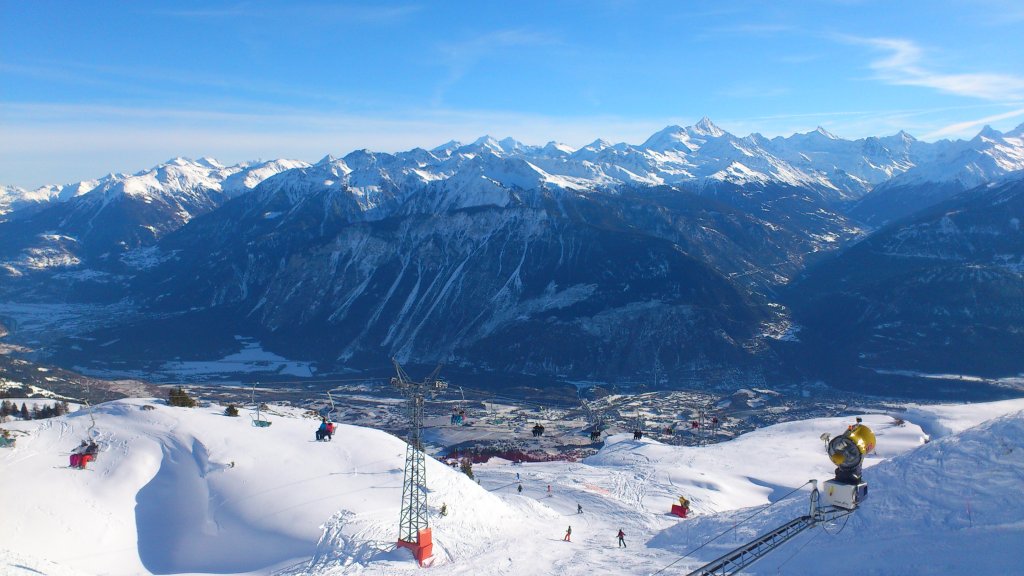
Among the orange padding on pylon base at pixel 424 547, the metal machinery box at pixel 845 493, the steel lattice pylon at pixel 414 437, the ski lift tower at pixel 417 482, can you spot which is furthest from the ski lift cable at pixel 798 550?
the metal machinery box at pixel 845 493

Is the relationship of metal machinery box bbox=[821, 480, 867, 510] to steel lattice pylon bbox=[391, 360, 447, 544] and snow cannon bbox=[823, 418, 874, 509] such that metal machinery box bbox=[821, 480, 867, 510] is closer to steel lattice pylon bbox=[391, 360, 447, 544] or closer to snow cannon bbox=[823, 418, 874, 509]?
snow cannon bbox=[823, 418, 874, 509]

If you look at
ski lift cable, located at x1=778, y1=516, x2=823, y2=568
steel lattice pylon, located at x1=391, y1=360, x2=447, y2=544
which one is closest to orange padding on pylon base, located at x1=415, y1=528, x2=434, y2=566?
steel lattice pylon, located at x1=391, y1=360, x2=447, y2=544

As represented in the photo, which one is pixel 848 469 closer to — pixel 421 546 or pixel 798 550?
pixel 798 550

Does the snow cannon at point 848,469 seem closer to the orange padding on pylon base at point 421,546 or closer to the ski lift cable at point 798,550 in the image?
the ski lift cable at point 798,550

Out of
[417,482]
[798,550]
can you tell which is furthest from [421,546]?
[798,550]

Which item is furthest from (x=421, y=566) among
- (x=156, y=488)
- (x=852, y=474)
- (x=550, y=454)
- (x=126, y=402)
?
(x=550, y=454)

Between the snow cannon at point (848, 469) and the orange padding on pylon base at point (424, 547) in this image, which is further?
the orange padding on pylon base at point (424, 547)
